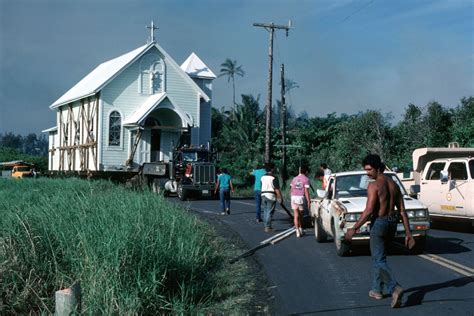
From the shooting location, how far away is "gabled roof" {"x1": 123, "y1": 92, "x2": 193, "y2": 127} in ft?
123

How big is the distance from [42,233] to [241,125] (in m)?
36.8

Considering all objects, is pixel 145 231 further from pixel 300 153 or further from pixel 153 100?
pixel 300 153

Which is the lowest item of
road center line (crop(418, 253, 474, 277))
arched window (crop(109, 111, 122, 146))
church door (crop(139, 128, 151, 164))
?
road center line (crop(418, 253, 474, 277))

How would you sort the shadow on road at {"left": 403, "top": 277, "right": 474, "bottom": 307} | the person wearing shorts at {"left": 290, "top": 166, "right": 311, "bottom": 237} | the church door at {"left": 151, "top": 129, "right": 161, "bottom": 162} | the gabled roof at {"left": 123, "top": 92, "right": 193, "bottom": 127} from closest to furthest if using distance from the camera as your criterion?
the shadow on road at {"left": 403, "top": 277, "right": 474, "bottom": 307}
the person wearing shorts at {"left": 290, "top": 166, "right": 311, "bottom": 237}
the gabled roof at {"left": 123, "top": 92, "right": 193, "bottom": 127}
the church door at {"left": 151, "top": 129, "right": 161, "bottom": 162}

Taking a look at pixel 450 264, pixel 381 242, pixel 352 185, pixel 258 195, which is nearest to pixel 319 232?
pixel 352 185

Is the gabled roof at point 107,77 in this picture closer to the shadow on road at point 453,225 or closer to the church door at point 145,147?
the church door at point 145,147

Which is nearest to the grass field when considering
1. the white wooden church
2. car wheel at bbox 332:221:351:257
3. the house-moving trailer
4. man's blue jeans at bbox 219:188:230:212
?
car wheel at bbox 332:221:351:257

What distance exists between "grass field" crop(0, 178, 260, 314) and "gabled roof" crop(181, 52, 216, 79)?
33.5 metres

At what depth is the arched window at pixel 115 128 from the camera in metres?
39.1

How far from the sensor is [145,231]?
9.52 metres

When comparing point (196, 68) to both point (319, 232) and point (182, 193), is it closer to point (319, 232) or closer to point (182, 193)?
point (182, 193)

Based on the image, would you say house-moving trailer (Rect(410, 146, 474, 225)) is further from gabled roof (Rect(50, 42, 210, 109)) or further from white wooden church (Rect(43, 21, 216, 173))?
gabled roof (Rect(50, 42, 210, 109))

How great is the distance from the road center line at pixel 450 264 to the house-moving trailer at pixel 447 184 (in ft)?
12.1

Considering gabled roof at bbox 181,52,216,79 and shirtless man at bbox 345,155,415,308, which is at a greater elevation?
gabled roof at bbox 181,52,216,79
